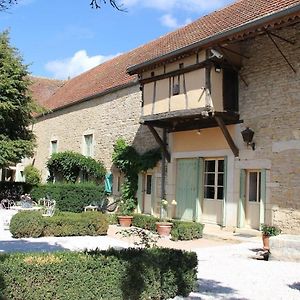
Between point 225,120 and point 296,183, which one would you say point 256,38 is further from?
point 296,183

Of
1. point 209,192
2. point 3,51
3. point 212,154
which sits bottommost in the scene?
point 209,192

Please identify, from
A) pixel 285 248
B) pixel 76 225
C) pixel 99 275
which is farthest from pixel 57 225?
pixel 99 275

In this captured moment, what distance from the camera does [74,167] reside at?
69.1ft

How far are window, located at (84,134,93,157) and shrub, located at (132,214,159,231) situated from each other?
24.8 feet

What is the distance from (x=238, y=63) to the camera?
12961 millimetres

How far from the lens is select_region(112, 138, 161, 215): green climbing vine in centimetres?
1602

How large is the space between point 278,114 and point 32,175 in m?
18.9

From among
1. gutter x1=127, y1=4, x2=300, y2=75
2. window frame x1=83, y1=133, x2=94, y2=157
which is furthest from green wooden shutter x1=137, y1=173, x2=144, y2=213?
window frame x1=83, y1=133, x2=94, y2=157

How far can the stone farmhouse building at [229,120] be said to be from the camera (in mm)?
11422

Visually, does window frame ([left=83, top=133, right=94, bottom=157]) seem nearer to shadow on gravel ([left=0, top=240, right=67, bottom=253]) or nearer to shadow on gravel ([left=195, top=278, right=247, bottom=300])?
shadow on gravel ([left=0, top=240, right=67, bottom=253])

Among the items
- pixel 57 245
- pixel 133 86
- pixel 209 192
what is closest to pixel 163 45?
pixel 133 86

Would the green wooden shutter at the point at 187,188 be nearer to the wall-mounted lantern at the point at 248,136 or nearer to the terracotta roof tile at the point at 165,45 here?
the wall-mounted lantern at the point at 248,136

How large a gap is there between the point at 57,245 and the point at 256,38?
8057 millimetres

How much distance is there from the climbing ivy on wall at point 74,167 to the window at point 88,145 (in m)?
0.92
